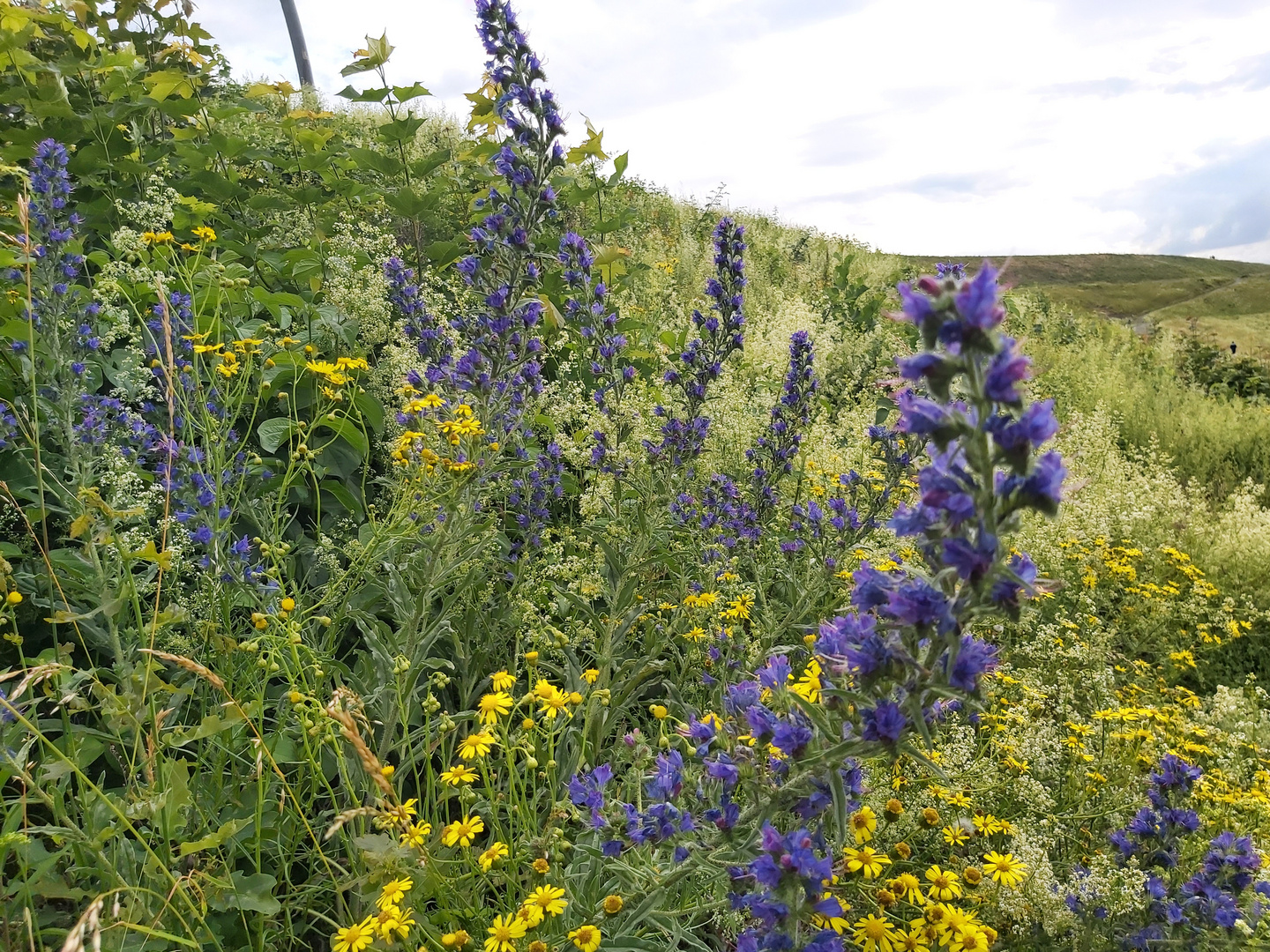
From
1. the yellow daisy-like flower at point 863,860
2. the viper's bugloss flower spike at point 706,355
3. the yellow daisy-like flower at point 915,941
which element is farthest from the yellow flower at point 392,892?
the viper's bugloss flower spike at point 706,355

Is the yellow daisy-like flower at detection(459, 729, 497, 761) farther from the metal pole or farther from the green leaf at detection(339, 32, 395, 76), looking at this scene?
the metal pole

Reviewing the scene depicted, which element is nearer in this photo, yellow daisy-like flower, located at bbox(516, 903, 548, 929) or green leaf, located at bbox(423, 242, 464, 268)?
yellow daisy-like flower, located at bbox(516, 903, 548, 929)

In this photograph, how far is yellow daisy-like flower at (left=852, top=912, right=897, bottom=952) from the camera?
1.81 metres

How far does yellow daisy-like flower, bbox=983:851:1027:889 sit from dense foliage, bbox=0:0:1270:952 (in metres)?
0.01

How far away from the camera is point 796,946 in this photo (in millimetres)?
1379

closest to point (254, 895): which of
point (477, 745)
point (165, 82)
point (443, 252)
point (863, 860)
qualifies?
point (477, 745)

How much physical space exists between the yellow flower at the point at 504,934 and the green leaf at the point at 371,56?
6020 mm

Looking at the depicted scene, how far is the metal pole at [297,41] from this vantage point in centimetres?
846

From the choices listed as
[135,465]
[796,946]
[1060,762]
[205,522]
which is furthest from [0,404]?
[1060,762]

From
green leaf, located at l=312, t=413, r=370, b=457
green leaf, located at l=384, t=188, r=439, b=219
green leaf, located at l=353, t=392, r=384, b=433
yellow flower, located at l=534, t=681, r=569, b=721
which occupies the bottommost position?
yellow flower, located at l=534, t=681, r=569, b=721

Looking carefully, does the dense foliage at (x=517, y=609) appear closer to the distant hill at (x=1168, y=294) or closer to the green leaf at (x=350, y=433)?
the green leaf at (x=350, y=433)

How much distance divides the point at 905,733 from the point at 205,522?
2526 millimetres

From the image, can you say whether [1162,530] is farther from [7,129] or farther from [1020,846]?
[7,129]

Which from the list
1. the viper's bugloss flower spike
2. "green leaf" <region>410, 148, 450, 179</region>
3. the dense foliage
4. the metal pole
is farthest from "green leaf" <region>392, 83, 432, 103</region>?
the metal pole
